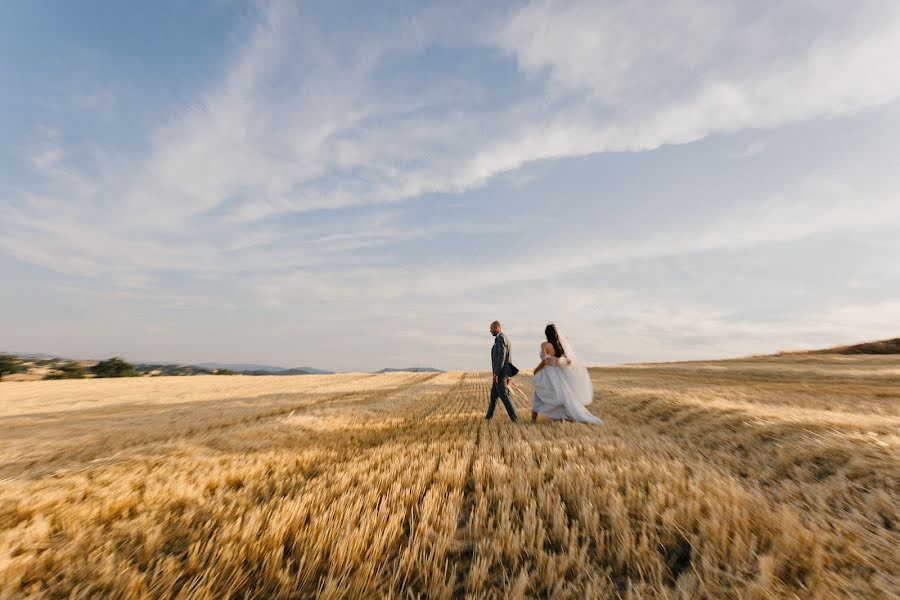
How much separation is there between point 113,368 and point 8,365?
1118 centimetres

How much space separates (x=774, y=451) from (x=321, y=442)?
6973 mm

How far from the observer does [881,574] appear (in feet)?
8.57

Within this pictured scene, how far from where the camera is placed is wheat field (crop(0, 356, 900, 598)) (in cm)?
241

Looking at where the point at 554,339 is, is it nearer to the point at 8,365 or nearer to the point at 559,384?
the point at 559,384

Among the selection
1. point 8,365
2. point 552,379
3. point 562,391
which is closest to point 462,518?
point 562,391

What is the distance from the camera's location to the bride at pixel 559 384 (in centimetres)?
911

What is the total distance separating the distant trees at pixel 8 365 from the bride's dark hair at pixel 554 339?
5891 centimetres

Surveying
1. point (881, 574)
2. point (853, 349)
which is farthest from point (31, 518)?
point (853, 349)

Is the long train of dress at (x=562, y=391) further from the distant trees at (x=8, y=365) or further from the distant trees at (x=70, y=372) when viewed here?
the distant trees at (x=8, y=365)

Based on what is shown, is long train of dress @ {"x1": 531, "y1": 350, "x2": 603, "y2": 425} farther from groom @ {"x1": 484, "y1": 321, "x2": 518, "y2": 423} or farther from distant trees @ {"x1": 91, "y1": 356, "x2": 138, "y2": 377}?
distant trees @ {"x1": 91, "y1": 356, "x2": 138, "y2": 377}

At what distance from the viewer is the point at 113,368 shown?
54438 millimetres

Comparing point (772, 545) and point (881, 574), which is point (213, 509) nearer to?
point (772, 545)

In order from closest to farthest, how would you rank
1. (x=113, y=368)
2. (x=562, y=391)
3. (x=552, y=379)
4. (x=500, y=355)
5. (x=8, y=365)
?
(x=562, y=391)
(x=552, y=379)
(x=500, y=355)
(x=8, y=365)
(x=113, y=368)

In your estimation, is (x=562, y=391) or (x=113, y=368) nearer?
(x=562, y=391)
